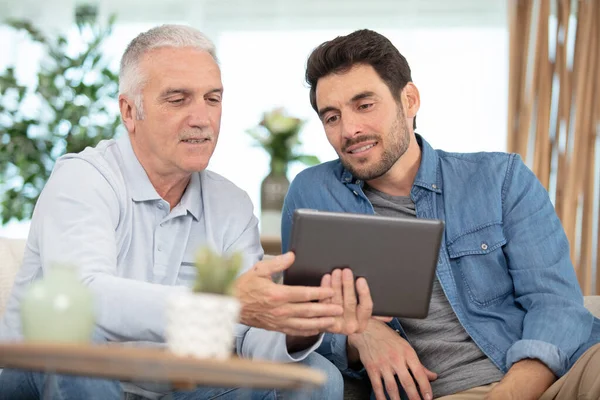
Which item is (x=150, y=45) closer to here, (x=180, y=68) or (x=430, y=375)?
(x=180, y=68)

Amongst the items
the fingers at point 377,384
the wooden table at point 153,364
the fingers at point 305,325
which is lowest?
the fingers at point 377,384

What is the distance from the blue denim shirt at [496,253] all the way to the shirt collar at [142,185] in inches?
11.9

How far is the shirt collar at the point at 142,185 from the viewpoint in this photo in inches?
73.9

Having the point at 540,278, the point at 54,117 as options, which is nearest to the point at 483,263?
the point at 540,278

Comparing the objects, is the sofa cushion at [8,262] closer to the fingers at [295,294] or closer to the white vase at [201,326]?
the fingers at [295,294]

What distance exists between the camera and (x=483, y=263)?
2.04 metres

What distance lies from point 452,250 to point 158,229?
77 cm

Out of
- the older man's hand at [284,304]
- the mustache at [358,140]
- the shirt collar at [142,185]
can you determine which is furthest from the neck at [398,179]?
the older man's hand at [284,304]

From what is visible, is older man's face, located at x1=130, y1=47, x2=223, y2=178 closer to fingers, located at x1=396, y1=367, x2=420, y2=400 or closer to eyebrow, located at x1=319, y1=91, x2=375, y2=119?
eyebrow, located at x1=319, y1=91, x2=375, y2=119

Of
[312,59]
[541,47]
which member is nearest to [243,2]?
[541,47]

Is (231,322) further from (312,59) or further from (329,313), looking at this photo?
(312,59)

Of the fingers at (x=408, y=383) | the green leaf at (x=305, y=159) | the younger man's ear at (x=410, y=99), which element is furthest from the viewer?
the green leaf at (x=305, y=159)

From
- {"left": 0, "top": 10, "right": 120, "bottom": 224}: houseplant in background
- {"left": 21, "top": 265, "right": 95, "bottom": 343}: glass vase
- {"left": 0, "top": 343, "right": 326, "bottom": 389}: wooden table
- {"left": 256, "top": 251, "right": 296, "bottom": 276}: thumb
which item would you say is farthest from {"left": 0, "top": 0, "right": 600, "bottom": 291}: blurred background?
{"left": 0, "top": 343, "right": 326, "bottom": 389}: wooden table

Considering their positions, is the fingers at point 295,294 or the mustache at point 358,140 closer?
the fingers at point 295,294
